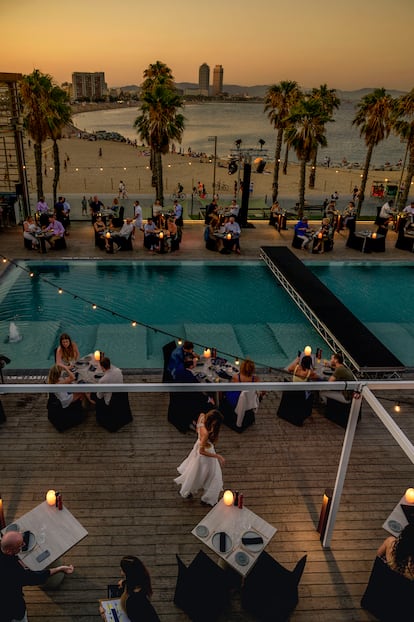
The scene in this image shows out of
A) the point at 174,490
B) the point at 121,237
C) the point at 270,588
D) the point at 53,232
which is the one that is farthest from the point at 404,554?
the point at 53,232

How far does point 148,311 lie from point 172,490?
7855 mm

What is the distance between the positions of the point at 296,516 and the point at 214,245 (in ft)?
44.8

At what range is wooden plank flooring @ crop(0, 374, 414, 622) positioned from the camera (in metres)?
5.36

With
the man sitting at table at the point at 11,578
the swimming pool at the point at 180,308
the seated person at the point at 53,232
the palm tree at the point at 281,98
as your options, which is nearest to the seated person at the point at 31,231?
the seated person at the point at 53,232

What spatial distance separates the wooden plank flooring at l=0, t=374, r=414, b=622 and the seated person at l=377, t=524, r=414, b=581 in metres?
0.93

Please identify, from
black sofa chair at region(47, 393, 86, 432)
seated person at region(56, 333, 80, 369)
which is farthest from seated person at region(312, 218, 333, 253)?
black sofa chair at region(47, 393, 86, 432)

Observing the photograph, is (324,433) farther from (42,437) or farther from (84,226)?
(84,226)

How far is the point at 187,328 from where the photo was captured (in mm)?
12875

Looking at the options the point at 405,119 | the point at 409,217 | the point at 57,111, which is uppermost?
the point at 405,119

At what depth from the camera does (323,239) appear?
1883 centimetres

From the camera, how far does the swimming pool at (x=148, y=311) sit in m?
11.7

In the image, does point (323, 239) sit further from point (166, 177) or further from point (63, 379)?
point (166, 177)

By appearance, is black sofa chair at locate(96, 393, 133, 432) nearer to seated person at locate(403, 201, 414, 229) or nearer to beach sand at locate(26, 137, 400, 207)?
seated person at locate(403, 201, 414, 229)

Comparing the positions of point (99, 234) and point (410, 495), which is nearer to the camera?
point (410, 495)
